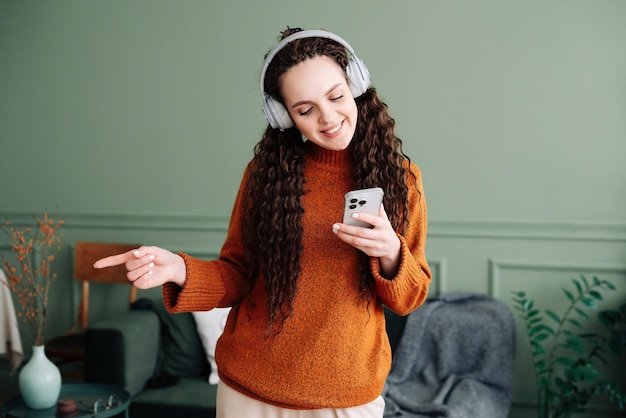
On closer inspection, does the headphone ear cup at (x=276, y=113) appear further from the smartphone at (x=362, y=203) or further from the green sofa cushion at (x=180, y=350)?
the green sofa cushion at (x=180, y=350)

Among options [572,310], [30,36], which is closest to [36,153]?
[30,36]

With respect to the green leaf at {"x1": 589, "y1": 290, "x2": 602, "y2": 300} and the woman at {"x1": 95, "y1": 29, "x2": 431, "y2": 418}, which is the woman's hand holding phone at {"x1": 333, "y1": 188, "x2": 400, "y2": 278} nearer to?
the woman at {"x1": 95, "y1": 29, "x2": 431, "y2": 418}

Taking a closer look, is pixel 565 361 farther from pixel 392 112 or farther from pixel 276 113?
pixel 276 113

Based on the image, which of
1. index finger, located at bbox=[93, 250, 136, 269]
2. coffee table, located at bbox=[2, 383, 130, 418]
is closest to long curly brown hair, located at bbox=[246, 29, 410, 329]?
index finger, located at bbox=[93, 250, 136, 269]

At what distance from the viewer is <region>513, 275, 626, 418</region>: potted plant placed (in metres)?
2.70

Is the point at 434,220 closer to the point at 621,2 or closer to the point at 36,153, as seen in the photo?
the point at 621,2

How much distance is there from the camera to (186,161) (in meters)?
3.43

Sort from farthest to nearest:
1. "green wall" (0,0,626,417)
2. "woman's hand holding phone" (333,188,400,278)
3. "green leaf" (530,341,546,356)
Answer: "green wall" (0,0,626,417) < "green leaf" (530,341,546,356) < "woman's hand holding phone" (333,188,400,278)

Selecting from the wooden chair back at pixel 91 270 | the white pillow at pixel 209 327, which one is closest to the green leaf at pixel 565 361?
the white pillow at pixel 209 327

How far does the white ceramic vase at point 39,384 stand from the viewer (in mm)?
2453

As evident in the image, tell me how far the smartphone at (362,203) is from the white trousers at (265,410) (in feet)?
1.16

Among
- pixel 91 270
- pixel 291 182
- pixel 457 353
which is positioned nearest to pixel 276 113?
pixel 291 182

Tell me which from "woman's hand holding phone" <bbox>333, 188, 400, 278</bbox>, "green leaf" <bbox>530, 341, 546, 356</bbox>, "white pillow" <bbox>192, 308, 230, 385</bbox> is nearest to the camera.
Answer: "woman's hand holding phone" <bbox>333, 188, 400, 278</bbox>

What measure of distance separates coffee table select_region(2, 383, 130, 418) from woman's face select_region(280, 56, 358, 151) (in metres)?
1.65
